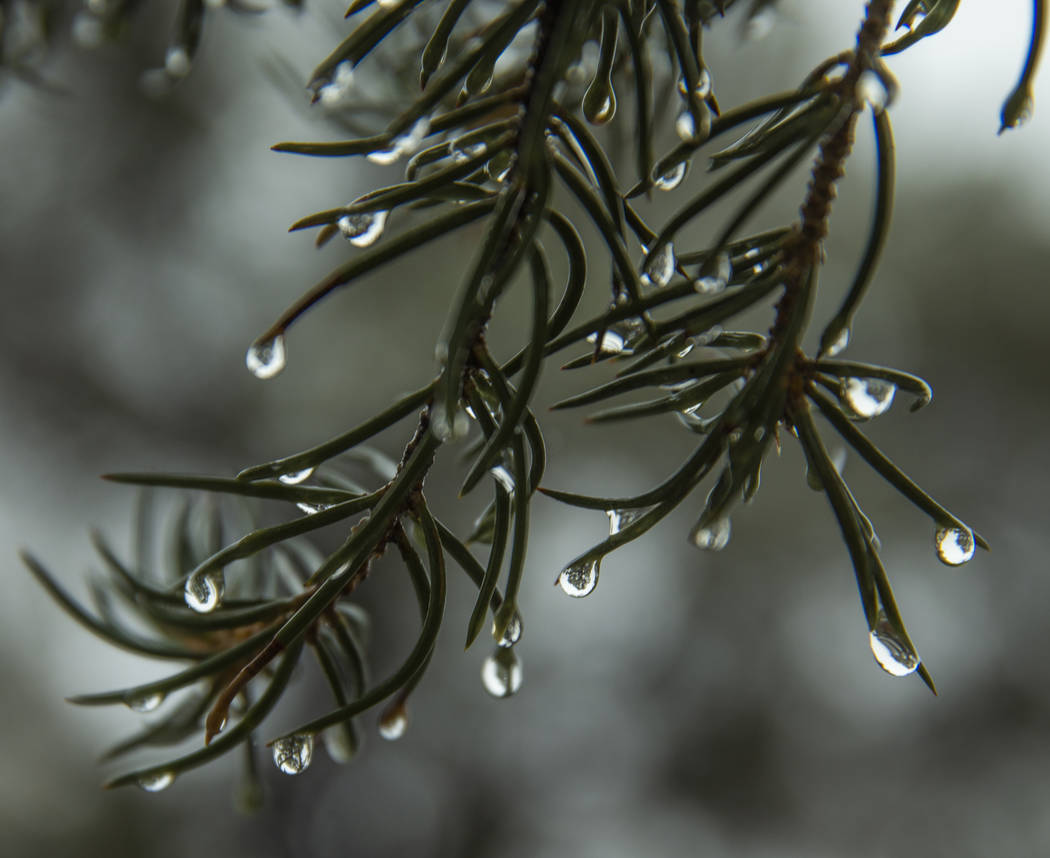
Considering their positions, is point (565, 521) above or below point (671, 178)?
above

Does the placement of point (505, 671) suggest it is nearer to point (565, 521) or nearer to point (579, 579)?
point (579, 579)

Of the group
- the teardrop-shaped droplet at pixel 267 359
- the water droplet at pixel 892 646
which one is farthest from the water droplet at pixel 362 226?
the water droplet at pixel 892 646

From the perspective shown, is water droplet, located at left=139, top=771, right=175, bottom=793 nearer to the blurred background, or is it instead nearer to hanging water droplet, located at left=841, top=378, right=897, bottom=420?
hanging water droplet, located at left=841, top=378, right=897, bottom=420

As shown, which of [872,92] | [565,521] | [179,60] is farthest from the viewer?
[565,521]

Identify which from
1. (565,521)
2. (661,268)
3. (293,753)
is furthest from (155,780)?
(565,521)

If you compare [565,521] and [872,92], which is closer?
[872,92]

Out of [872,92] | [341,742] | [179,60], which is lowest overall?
[341,742]
